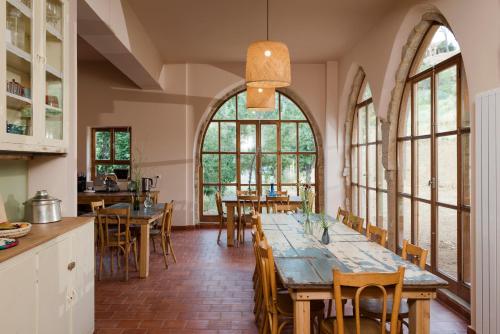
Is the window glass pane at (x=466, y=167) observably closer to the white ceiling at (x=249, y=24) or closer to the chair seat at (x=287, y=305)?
the chair seat at (x=287, y=305)

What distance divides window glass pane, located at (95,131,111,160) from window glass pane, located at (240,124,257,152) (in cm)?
290

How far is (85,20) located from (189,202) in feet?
17.3

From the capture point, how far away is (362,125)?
8188mm

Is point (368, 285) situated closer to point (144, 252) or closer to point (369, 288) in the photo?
point (369, 288)

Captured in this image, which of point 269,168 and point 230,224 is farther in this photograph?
point 269,168

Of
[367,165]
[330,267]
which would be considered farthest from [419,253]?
[367,165]

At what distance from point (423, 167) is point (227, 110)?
5.18 m

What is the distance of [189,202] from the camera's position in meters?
9.31

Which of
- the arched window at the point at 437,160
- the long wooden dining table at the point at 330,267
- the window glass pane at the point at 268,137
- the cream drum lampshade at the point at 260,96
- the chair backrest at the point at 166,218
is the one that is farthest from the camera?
the window glass pane at the point at 268,137

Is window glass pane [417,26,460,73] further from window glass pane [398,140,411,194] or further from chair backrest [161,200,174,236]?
chair backrest [161,200,174,236]

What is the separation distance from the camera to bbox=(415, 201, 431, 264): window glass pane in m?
5.24

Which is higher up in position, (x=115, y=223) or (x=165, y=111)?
(x=165, y=111)

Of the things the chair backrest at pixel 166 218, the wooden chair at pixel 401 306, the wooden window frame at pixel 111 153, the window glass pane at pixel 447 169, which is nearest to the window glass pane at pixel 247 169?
the wooden window frame at pixel 111 153

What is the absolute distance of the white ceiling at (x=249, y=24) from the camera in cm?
587
